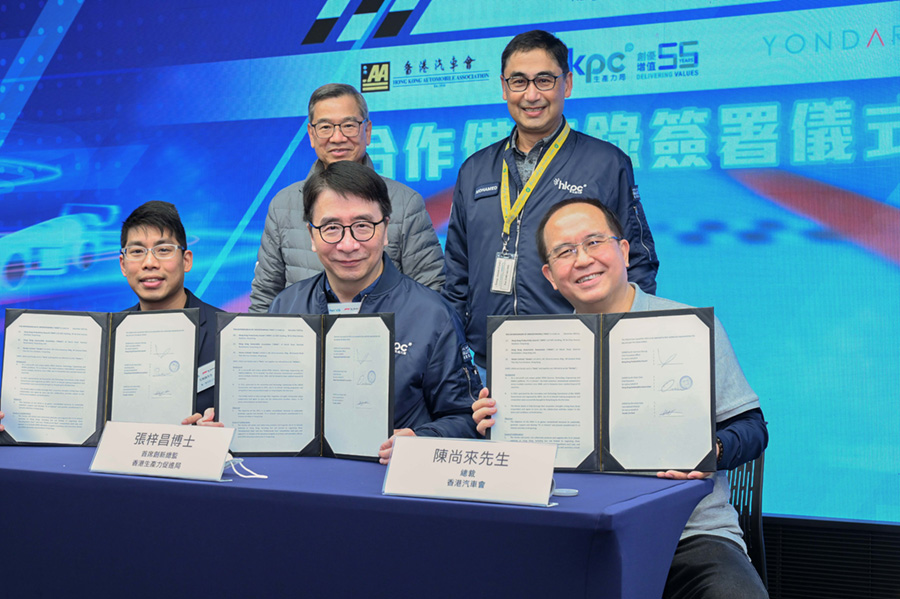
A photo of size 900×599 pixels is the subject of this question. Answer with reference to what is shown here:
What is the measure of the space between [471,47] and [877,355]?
2.26 metres

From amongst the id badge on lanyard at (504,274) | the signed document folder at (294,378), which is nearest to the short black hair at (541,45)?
the id badge on lanyard at (504,274)

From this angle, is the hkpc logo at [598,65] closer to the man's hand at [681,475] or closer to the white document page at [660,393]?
the white document page at [660,393]

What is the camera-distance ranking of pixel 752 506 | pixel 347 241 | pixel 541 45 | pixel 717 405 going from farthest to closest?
pixel 541 45 → pixel 752 506 → pixel 347 241 → pixel 717 405

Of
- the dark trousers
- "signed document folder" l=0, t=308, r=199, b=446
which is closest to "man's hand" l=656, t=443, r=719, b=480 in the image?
the dark trousers

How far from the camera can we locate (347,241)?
6.38 feet

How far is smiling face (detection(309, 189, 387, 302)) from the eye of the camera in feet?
6.39

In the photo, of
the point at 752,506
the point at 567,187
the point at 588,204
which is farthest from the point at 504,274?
the point at 752,506

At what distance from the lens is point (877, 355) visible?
10.9ft

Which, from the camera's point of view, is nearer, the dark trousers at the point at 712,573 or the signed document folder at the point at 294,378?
the dark trousers at the point at 712,573

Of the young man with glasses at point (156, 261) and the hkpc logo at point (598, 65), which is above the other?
the hkpc logo at point (598, 65)

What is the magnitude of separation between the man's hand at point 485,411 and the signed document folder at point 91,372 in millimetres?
666

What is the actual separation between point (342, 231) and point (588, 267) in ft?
1.91

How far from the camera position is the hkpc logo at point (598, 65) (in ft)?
12.2

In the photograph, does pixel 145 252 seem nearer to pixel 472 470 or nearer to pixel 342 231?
pixel 342 231
